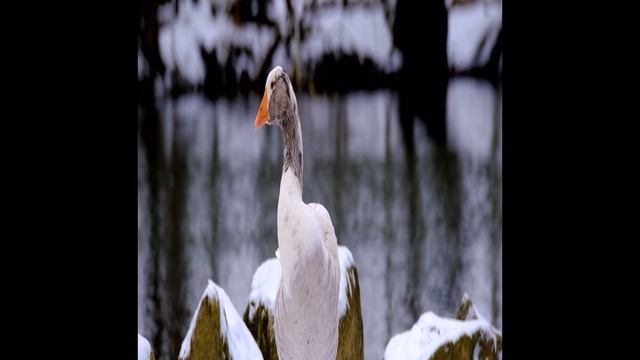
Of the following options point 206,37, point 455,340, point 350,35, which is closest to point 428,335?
point 455,340

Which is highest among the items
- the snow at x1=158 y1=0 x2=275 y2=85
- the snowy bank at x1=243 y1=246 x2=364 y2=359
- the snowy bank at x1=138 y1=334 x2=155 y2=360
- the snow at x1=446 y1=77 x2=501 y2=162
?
the snow at x1=158 y1=0 x2=275 y2=85

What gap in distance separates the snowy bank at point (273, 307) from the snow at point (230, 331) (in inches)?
1.9

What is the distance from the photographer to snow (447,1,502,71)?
211 cm

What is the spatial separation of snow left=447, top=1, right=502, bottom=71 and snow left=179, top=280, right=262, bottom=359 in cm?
96

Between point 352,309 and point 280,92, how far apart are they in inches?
26.3

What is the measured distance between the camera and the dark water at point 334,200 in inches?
84.0

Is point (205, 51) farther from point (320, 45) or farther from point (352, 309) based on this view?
point (352, 309)

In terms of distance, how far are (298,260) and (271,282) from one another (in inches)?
12.6

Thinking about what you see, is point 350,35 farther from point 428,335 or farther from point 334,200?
point 428,335

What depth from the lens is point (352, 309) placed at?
2084mm

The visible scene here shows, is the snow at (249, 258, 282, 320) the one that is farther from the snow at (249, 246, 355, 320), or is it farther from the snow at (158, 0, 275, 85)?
the snow at (158, 0, 275, 85)

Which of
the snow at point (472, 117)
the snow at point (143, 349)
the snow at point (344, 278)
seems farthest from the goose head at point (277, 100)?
the snow at point (143, 349)

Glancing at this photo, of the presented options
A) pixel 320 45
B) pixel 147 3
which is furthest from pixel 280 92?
pixel 147 3

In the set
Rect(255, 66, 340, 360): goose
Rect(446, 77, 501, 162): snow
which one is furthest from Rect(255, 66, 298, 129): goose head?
Rect(446, 77, 501, 162): snow
